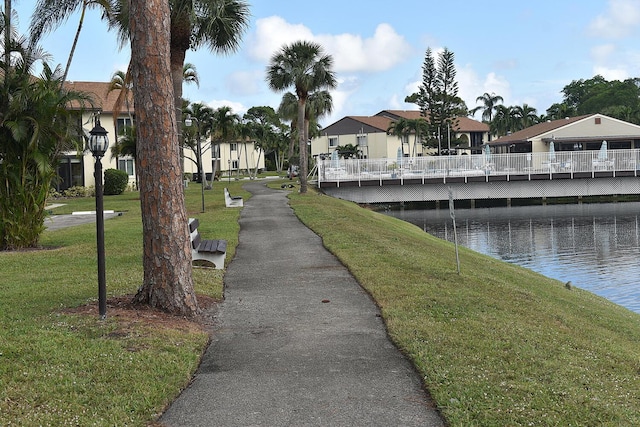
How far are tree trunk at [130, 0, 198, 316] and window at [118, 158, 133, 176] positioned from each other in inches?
1687

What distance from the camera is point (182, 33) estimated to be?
2103cm

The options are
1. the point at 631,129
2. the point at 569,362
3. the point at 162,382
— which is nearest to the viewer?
the point at 162,382

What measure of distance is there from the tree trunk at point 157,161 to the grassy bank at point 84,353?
522mm

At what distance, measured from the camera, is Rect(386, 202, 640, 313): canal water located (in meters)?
20.2

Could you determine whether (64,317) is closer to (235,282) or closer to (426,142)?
(235,282)

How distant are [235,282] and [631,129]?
56336 mm

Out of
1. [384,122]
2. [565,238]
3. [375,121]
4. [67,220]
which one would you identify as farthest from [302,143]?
[384,122]

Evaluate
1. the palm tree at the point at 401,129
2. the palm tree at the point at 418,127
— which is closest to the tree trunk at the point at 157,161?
the palm tree at the point at 418,127

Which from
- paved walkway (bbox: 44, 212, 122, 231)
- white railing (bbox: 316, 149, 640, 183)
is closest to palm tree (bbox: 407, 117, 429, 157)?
white railing (bbox: 316, 149, 640, 183)

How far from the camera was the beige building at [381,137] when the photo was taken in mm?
86500

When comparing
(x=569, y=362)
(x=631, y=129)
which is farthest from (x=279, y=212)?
(x=631, y=129)

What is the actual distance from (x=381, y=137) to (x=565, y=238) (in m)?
58.2

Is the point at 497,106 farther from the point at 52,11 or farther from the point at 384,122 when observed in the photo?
the point at 52,11

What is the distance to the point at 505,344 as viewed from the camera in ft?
24.7
